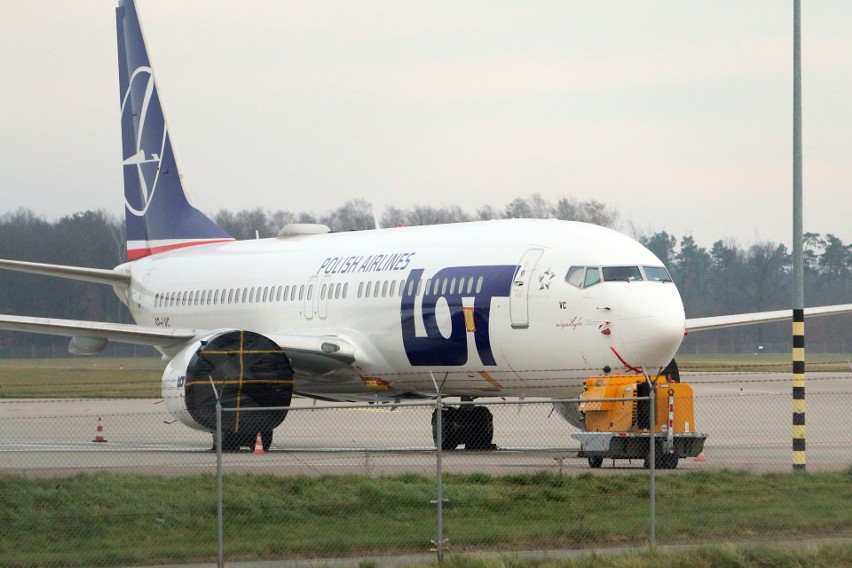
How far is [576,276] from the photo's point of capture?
22938 millimetres

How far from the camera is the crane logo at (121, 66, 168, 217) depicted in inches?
1404

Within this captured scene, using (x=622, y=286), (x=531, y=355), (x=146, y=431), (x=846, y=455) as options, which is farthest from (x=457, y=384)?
(x=146, y=431)

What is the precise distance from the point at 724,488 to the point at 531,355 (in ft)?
22.5

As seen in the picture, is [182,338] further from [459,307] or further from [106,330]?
[459,307]

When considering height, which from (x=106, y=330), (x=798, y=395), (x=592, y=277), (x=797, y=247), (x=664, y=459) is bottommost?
(x=664, y=459)

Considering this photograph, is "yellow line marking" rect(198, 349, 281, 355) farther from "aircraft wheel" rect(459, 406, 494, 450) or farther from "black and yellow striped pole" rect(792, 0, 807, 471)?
"black and yellow striped pole" rect(792, 0, 807, 471)

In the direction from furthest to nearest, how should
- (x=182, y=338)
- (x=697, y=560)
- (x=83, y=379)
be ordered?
(x=83, y=379) → (x=182, y=338) → (x=697, y=560)

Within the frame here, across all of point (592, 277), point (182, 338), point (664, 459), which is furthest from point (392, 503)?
point (182, 338)

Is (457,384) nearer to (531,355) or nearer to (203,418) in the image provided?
(531,355)

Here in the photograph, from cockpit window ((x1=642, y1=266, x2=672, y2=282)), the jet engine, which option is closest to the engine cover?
the jet engine

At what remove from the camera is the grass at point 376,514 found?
13.3 m

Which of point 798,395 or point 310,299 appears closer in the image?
→ point 798,395

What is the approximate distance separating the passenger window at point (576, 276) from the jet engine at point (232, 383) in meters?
5.22

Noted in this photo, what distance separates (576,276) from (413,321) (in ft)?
11.6
